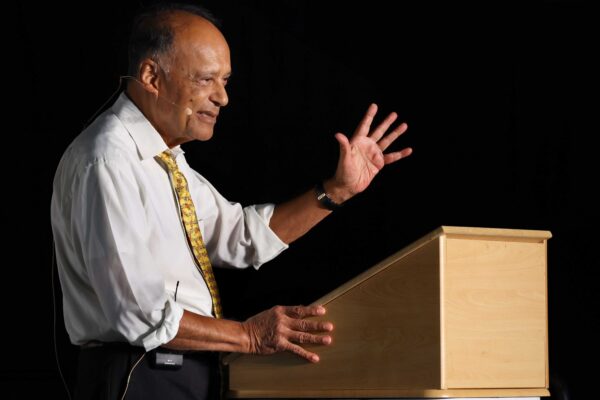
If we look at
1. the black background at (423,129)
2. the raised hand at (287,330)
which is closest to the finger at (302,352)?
the raised hand at (287,330)

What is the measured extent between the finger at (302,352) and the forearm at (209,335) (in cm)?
11

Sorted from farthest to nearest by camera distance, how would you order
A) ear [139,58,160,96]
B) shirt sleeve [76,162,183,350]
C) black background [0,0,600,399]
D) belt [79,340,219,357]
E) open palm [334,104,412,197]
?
black background [0,0,600,399] < open palm [334,104,412,197] < ear [139,58,160,96] < belt [79,340,219,357] < shirt sleeve [76,162,183,350]

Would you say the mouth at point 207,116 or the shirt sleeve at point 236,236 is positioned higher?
the mouth at point 207,116

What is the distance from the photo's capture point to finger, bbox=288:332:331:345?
203 centimetres

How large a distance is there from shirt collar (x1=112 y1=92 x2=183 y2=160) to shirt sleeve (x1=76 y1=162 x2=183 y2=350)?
189mm

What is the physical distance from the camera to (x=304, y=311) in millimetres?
2072

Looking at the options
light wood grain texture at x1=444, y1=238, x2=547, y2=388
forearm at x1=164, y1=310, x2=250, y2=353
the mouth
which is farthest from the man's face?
light wood grain texture at x1=444, y1=238, x2=547, y2=388

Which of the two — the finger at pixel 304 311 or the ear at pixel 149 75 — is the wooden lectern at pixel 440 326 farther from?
the ear at pixel 149 75

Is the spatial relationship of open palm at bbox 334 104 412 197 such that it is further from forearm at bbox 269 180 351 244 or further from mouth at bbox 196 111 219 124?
mouth at bbox 196 111 219 124

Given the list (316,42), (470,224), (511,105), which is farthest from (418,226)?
(316,42)

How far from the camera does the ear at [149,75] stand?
2.36 meters

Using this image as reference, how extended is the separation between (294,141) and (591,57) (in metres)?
1.17

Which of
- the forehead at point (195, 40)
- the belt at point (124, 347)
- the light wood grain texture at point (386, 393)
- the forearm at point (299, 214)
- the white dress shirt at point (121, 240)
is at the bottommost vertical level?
the light wood grain texture at point (386, 393)

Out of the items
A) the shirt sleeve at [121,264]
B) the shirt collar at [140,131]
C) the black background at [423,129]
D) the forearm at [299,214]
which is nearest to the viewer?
the shirt sleeve at [121,264]
